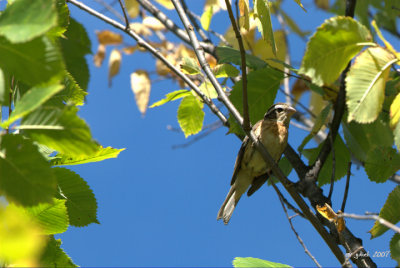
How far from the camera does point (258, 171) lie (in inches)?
185

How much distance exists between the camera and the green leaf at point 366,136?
9.23 feet

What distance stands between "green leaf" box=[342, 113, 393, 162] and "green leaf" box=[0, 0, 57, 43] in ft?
7.75

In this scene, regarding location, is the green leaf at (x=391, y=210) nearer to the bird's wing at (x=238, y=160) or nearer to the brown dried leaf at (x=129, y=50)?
the bird's wing at (x=238, y=160)

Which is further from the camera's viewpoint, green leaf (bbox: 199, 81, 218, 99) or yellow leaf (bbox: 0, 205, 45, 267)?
green leaf (bbox: 199, 81, 218, 99)

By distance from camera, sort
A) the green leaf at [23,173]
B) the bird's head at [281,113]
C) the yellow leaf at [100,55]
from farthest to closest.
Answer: the yellow leaf at [100,55]
the bird's head at [281,113]
the green leaf at [23,173]

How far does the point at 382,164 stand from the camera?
2857 millimetres

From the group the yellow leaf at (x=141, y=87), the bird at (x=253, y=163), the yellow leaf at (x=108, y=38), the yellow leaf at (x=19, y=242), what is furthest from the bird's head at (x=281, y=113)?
the yellow leaf at (x=19, y=242)

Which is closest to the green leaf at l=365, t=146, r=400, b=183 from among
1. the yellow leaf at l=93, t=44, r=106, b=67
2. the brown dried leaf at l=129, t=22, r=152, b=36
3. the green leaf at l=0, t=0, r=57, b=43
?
the green leaf at l=0, t=0, r=57, b=43

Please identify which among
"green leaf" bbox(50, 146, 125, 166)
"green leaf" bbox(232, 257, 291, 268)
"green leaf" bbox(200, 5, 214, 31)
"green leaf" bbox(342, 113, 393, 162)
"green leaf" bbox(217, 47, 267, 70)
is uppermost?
"green leaf" bbox(200, 5, 214, 31)

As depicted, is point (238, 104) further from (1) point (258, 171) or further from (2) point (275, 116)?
(2) point (275, 116)

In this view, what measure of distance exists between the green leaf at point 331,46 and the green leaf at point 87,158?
0.80 meters

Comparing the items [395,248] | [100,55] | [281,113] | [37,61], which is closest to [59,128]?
[37,61]

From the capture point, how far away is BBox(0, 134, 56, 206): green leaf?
1.08m

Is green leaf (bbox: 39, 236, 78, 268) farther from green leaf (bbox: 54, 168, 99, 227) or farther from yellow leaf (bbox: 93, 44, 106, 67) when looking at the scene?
yellow leaf (bbox: 93, 44, 106, 67)
